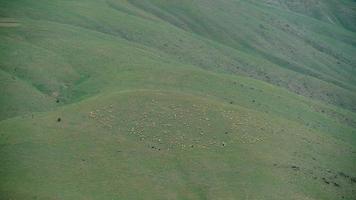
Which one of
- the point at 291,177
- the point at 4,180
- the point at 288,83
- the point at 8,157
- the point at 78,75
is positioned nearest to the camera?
the point at 4,180

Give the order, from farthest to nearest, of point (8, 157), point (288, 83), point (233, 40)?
point (233, 40) → point (288, 83) → point (8, 157)

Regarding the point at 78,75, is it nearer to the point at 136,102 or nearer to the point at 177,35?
the point at 136,102

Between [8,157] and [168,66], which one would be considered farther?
[168,66]

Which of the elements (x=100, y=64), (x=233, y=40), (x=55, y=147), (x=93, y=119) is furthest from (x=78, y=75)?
(x=233, y=40)

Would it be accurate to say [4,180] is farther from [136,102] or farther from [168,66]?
[168,66]

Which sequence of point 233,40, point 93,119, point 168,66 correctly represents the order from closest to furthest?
point 93,119 → point 168,66 → point 233,40

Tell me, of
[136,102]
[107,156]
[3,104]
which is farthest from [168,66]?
[107,156]
